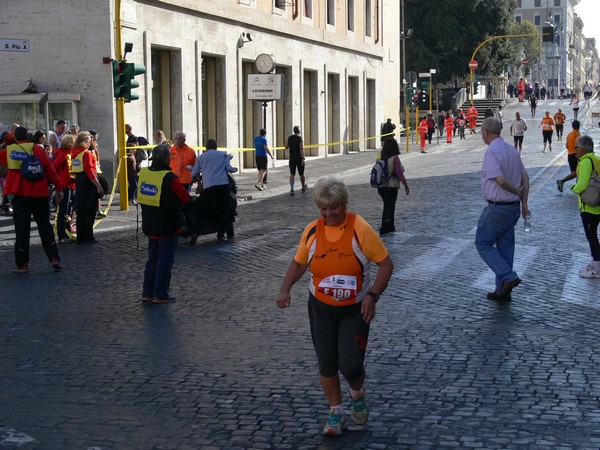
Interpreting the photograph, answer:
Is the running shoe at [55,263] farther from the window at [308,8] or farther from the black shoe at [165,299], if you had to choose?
the window at [308,8]

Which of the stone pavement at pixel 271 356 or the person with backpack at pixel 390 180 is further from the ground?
the person with backpack at pixel 390 180

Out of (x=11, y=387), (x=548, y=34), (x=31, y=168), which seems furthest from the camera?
(x=548, y=34)

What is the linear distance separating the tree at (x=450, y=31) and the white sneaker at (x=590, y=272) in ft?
172

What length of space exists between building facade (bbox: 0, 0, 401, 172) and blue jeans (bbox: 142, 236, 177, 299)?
8.24 meters

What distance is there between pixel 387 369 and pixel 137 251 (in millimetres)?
7691

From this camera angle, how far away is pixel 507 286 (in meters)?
9.96

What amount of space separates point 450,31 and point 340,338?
6004 centimetres

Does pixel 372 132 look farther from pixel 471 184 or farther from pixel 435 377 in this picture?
pixel 435 377

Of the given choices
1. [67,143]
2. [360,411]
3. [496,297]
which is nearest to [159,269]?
[496,297]

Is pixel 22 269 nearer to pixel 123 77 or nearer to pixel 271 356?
pixel 271 356

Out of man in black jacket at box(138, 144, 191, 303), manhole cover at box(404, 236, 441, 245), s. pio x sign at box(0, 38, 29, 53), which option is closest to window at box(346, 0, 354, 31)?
s. pio x sign at box(0, 38, 29, 53)

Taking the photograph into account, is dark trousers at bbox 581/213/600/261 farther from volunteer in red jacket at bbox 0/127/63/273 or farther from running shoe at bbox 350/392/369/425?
running shoe at bbox 350/392/369/425

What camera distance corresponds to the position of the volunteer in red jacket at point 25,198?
41.1ft

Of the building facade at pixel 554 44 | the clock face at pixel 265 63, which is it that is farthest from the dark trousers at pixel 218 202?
the building facade at pixel 554 44
